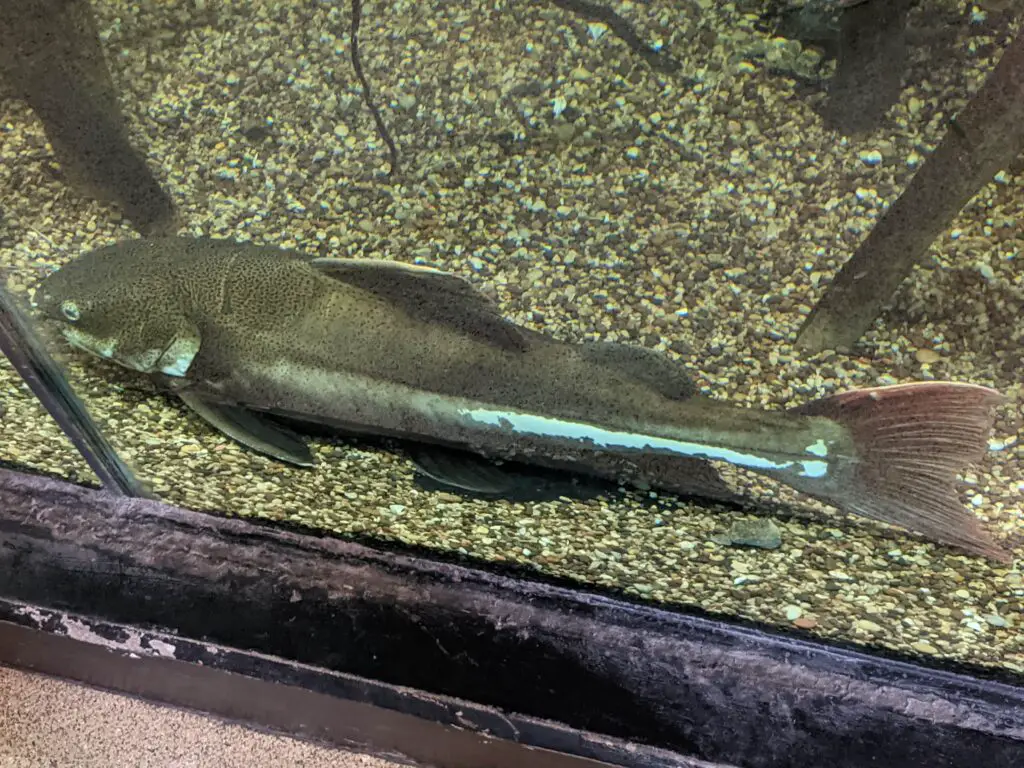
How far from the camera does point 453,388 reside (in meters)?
1.48

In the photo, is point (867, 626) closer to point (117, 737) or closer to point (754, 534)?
point (754, 534)

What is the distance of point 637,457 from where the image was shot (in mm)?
1479

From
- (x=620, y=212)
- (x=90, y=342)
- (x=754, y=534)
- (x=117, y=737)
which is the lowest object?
(x=117, y=737)

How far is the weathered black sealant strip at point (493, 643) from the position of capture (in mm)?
1597

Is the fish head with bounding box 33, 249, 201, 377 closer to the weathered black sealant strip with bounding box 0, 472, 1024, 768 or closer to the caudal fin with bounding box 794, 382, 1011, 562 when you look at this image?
the weathered black sealant strip with bounding box 0, 472, 1024, 768

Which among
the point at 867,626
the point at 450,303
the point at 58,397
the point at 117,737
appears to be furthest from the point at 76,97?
the point at 867,626

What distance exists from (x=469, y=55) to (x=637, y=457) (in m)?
0.80

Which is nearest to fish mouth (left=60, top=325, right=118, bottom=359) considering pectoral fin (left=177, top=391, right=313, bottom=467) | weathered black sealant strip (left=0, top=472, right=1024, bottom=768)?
pectoral fin (left=177, top=391, right=313, bottom=467)

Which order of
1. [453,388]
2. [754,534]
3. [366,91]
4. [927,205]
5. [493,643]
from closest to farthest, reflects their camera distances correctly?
[927,205]
[366,91]
[453,388]
[754,534]
[493,643]

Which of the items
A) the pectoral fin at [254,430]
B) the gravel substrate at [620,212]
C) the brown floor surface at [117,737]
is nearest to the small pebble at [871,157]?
the gravel substrate at [620,212]

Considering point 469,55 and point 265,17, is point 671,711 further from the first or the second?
point 265,17

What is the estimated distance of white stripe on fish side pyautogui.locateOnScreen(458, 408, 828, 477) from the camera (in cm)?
139

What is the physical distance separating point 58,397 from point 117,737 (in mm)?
1108

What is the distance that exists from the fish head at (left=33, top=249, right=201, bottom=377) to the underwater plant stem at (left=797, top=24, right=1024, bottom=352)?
130 centimetres
